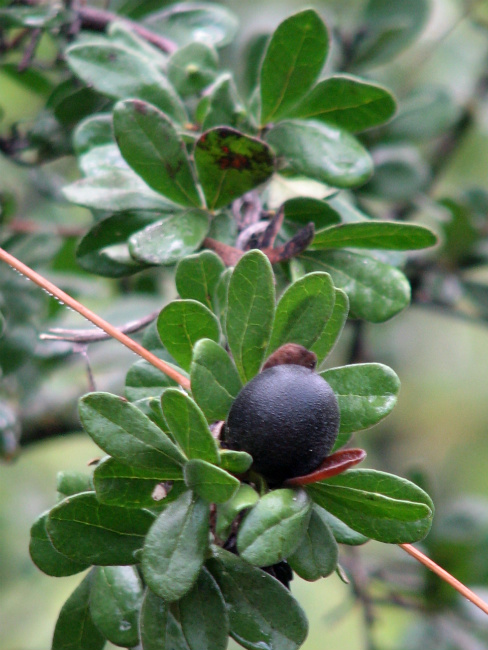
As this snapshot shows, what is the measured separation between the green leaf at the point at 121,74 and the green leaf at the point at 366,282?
25 cm

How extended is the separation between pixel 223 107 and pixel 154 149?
0.11 meters

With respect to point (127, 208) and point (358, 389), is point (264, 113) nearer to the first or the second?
point (127, 208)

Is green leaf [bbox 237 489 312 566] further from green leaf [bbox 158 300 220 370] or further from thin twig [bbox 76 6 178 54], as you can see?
thin twig [bbox 76 6 178 54]

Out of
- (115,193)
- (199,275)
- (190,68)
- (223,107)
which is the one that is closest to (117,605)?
(199,275)

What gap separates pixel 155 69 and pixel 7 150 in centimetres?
35

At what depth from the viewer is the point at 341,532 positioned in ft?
1.88

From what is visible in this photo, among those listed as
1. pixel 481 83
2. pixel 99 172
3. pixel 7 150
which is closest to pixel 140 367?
pixel 99 172

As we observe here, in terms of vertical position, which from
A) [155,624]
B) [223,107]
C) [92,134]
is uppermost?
[223,107]

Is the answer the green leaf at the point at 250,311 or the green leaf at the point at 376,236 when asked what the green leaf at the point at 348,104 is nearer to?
the green leaf at the point at 376,236

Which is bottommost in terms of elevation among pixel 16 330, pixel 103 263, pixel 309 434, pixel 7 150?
pixel 16 330

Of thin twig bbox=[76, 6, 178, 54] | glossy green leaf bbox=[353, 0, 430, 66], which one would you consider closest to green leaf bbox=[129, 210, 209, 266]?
thin twig bbox=[76, 6, 178, 54]

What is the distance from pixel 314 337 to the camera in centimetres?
56

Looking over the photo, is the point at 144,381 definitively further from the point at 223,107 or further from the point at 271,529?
the point at 223,107

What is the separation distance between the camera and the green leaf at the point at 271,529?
0.46 m
